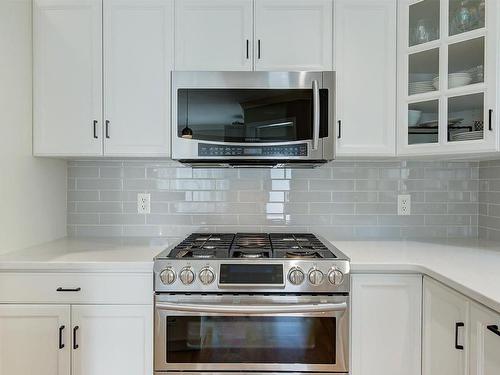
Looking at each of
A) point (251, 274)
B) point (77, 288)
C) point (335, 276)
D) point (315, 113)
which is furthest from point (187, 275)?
point (315, 113)

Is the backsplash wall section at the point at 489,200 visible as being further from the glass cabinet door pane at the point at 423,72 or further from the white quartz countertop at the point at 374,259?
the glass cabinet door pane at the point at 423,72

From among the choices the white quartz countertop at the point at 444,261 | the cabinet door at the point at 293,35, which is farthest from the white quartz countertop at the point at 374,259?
the cabinet door at the point at 293,35

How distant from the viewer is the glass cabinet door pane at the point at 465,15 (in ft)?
5.81

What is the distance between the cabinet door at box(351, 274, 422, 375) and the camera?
1716 millimetres

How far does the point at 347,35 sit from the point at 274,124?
0.62 m

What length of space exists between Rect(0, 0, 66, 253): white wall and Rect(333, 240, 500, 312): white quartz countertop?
1600 mm

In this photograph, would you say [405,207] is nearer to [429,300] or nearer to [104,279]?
[429,300]

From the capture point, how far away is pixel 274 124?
1.96m

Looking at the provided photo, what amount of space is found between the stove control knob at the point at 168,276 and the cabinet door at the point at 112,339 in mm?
153

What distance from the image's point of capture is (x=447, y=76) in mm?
1893

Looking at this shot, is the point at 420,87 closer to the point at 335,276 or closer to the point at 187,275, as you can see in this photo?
the point at 335,276

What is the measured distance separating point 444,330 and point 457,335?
0.37ft

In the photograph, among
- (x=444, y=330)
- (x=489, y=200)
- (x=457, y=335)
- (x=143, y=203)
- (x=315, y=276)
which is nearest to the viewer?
(x=457, y=335)

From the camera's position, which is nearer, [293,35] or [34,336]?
[34,336]
